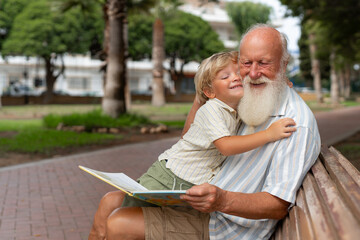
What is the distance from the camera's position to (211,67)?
2621mm

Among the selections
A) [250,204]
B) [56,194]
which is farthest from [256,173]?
[56,194]

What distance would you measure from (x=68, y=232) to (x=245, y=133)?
284 cm

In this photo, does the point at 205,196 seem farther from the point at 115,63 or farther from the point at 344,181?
the point at 115,63

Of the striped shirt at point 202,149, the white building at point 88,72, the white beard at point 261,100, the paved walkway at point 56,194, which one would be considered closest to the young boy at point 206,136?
the striped shirt at point 202,149

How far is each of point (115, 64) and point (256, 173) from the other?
44.6ft

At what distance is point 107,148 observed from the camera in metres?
11.2

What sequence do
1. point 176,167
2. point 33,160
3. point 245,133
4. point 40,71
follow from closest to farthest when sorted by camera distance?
point 245,133, point 176,167, point 33,160, point 40,71

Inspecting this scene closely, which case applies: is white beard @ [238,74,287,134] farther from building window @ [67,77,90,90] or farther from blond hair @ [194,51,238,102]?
building window @ [67,77,90,90]

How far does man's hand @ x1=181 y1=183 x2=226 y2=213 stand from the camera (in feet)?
6.68

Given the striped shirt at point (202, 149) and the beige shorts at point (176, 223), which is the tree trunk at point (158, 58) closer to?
the striped shirt at point (202, 149)

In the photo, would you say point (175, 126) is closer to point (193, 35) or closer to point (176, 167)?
point (176, 167)

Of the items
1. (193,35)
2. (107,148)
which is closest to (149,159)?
(107,148)

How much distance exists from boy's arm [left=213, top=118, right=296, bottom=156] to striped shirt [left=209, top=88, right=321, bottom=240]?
0.04 m

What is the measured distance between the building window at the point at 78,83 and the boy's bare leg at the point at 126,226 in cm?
6023
